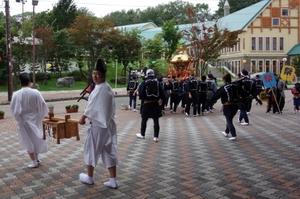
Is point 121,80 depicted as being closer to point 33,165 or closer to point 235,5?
point 33,165

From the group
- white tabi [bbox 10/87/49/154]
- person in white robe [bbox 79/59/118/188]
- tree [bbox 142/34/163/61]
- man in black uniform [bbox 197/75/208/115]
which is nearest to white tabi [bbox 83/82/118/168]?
person in white robe [bbox 79/59/118/188]

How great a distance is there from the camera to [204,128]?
1082 cm

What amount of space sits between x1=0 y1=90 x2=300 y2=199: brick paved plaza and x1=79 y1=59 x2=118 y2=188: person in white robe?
1.39 ft

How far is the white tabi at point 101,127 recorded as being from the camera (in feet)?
16.4

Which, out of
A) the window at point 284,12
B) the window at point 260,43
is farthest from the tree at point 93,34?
the window at point 284,12

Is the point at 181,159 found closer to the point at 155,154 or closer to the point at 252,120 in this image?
the point at 155,154

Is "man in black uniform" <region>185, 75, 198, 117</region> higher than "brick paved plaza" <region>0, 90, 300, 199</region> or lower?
higher

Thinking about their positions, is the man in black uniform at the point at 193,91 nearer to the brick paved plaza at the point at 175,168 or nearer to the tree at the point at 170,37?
the brick paved plaza at the point at 175,168

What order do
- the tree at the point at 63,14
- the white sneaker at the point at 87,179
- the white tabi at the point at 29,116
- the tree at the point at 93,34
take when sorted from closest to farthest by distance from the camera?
the white sneaker at the point at 87,179 → the white tabi at the point at 29,116 → the tree at the point at 93,34 → the tree at the point at 63,14

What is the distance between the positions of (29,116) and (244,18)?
4163 centimetres

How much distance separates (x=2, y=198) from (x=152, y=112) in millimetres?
4568

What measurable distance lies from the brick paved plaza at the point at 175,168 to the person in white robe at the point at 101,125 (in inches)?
16.7

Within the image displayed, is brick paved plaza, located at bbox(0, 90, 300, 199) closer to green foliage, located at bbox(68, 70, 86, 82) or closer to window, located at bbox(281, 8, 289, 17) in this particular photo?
green foliage, located at bbox(68, 70, 86, 82)

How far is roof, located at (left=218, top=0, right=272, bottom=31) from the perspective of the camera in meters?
42.7
